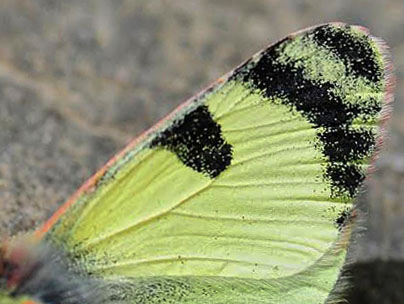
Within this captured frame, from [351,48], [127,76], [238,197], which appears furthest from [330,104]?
[127,76]

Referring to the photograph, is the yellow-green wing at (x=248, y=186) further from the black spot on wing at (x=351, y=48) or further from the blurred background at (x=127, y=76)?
the blurred background at (x=127, y=76)

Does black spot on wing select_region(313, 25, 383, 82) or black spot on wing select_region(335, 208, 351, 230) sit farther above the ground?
black spot on wing select_region(313, 25, 383, 82)

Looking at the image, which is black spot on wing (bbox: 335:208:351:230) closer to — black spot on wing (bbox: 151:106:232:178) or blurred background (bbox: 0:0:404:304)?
black spot on wing (bbox: 151:106:232:178)

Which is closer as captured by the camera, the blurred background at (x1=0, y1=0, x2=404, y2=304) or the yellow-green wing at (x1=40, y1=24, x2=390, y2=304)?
the yellow-green wing at (x1=40, y1=24, x2=390, y2=304)

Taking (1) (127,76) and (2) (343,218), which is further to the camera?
(1) (127,76)

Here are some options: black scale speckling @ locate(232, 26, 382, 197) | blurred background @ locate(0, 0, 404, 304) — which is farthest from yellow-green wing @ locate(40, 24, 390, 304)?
blurred background @ locate(0, 0, 404, 304)

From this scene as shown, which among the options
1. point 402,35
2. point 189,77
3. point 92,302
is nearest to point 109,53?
point 189,77

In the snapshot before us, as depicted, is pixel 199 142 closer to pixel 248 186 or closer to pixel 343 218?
pixel 248 186

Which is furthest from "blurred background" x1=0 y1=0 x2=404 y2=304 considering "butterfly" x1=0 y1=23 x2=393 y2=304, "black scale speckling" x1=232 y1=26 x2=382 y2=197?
"black scale speckling" x1=232 y1=26 x2=382 y2=197

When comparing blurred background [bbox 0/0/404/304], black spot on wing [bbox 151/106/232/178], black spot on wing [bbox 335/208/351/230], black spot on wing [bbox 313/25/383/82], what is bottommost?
black spot on wing [bbox 335/208/351/230]
